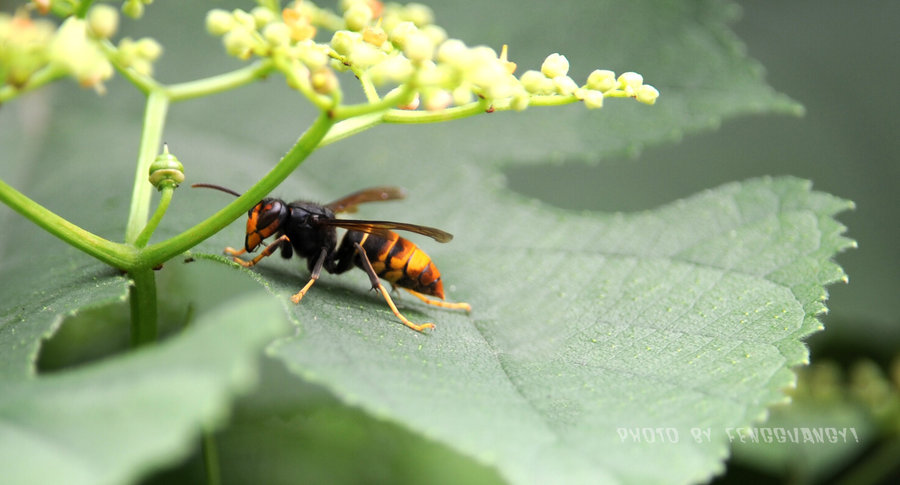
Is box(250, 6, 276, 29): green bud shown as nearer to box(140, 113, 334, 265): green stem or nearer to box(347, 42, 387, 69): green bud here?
box(347, 42, 387, 69): green bud

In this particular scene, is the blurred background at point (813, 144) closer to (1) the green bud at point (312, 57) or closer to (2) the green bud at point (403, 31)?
(2) the green bud at point (403, 31)

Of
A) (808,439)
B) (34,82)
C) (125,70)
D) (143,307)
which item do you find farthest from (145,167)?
(808,439)

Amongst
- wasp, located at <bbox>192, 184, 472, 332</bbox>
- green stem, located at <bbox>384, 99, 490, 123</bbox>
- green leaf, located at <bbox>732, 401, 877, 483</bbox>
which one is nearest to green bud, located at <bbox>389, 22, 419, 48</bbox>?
green stem, located at <bbox>384, 99, 490, 123</bbox>

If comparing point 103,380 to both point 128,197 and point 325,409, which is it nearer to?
point 128,197

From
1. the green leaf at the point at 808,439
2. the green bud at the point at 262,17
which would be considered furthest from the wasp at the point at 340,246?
the green leaf at the point at 808,439

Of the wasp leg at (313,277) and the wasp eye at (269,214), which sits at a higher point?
the wasp eye at (269,214)

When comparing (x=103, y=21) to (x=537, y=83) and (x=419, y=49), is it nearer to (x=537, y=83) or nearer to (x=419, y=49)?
(x=419, y=49)
